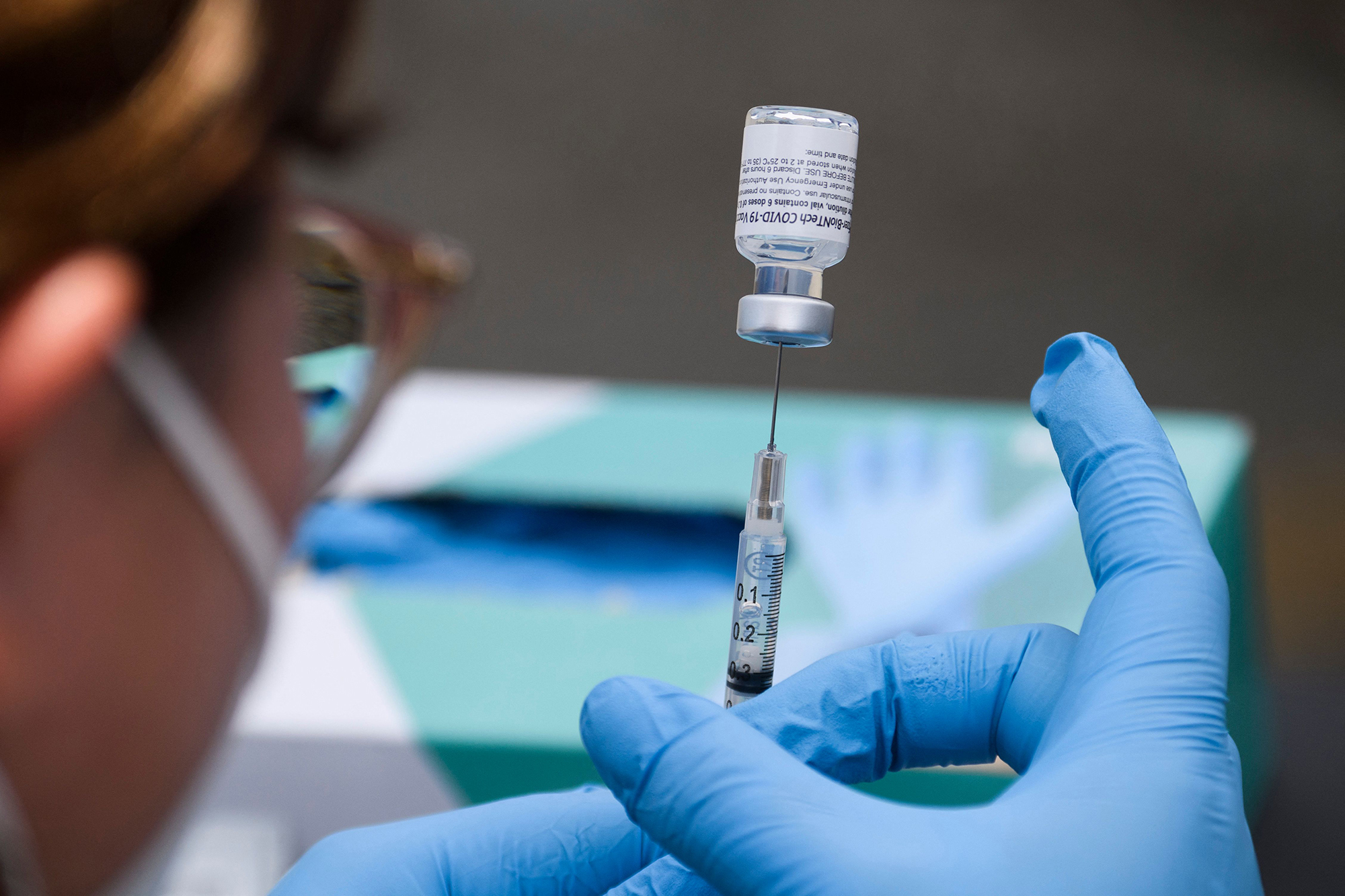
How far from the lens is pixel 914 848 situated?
51 centimetres


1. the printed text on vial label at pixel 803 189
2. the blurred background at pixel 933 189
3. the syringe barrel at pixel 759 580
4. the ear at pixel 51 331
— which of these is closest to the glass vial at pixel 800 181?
the printed text on vial label at pixel 803 189

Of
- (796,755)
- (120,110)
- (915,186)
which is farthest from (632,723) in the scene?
(915,186)

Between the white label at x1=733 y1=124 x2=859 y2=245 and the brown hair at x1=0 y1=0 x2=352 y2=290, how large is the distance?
0.37m

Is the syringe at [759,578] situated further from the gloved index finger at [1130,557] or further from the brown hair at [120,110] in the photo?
the brown hair at [120,110]

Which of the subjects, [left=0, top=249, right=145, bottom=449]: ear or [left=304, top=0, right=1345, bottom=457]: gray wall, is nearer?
[left=0, top=249, right=145, bottom=449]: ear

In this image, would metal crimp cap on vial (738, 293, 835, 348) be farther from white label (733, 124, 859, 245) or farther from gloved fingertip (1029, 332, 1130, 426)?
gloved fingertip (1029, 332, 1130, 426)

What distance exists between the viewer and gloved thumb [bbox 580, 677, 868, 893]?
1.70 feet

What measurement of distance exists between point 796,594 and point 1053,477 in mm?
456

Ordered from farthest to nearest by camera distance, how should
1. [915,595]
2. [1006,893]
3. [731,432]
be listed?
[731,432], [915,595], [1006,893]

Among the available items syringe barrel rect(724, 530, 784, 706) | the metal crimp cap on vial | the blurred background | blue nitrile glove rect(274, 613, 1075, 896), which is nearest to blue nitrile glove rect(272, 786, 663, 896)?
blue nitrile glove rect(274, 613, 1075, 896)

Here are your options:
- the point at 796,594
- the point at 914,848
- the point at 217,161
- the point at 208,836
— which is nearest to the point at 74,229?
the point at 217,161

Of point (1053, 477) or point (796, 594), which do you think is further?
point (1053, 477)

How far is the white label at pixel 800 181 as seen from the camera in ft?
2.15

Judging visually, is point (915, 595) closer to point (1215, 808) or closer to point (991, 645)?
point (991, 645)
